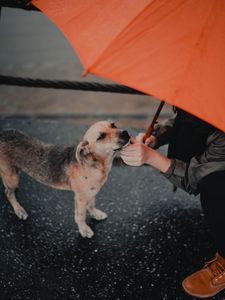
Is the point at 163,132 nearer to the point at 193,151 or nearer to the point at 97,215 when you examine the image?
the point at 193,151

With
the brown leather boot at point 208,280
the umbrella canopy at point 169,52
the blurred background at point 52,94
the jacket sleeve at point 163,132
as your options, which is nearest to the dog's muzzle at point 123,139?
the jacket sleeve at point 163,132

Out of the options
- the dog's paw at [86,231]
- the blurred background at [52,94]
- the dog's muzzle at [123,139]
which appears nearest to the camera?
the dog's muzzle at [123,139]

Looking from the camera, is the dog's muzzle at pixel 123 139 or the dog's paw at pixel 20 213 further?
the dog's paw at pixel 20 213

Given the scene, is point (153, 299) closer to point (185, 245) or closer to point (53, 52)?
point (185, 245)

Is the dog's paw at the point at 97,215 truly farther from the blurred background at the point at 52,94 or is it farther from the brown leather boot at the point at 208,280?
the blurred background at the point at 52,94

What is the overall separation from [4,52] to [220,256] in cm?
819

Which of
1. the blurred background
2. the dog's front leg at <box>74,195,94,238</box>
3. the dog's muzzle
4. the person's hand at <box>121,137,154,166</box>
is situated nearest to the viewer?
the person's hand at <box>121,137,154,166</box>

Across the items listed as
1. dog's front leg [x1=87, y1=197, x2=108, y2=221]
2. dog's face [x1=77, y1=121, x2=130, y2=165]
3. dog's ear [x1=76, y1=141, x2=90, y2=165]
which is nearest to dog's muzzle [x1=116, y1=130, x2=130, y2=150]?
dog's face [x1=77, y1=121, x2=130, y2=165]

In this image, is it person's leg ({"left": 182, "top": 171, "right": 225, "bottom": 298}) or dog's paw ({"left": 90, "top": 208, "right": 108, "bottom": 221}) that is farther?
dog's paw ({"left": 90, "top": 208, "right": 108, "bottom": 221})

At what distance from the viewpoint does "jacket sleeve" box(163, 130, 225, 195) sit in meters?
2.58

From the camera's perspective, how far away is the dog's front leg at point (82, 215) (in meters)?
3.10

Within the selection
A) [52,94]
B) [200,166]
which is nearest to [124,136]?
[200,166]

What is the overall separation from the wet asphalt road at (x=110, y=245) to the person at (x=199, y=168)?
0.15m

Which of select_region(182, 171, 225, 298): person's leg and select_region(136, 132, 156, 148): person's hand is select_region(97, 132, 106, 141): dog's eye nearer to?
select_region(136, 132, 156, 148): person's hand
